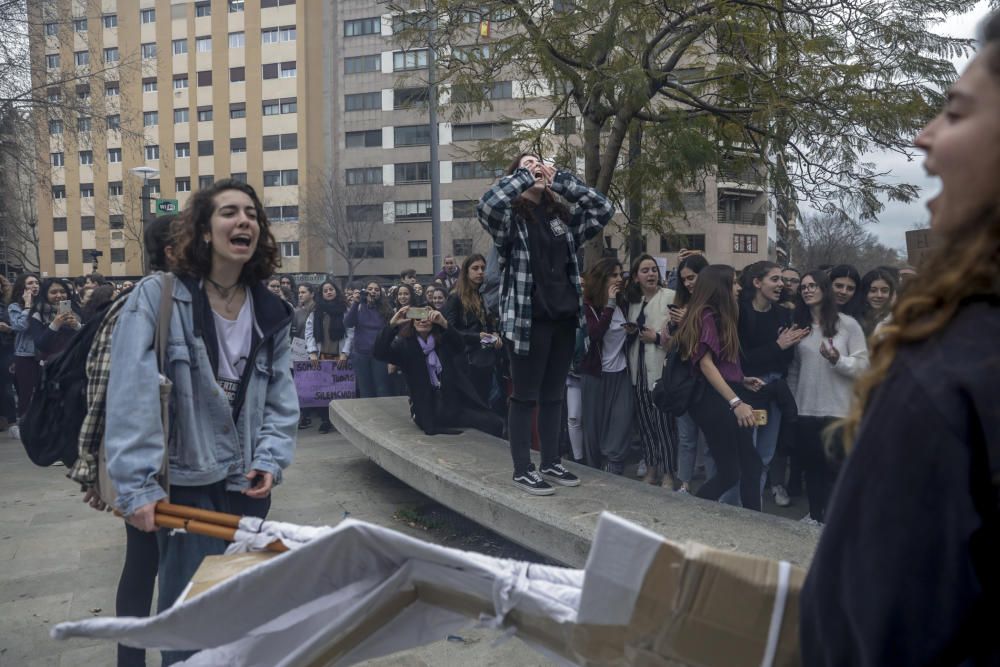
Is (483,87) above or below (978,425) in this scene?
above

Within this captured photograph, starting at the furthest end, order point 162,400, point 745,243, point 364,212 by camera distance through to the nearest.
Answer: point 745,243, point 364,212, point 162,400

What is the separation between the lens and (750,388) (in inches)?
217

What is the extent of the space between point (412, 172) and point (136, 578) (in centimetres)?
5434

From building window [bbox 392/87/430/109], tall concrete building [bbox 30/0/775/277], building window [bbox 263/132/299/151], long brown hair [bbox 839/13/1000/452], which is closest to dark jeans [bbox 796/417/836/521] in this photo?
long brown hair [bbox 839/13/1000/452]

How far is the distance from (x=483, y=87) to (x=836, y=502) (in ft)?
25.7

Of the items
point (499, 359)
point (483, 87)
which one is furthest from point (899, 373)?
point (483, 87)

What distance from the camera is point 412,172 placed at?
55.7 meters

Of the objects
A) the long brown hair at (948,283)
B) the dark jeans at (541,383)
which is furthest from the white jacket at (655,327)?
the long brown hair at (948,283)

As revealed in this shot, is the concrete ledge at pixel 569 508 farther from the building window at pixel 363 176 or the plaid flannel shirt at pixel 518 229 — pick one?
the building window at pixel 363 176

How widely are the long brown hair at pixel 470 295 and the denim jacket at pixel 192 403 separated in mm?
4102

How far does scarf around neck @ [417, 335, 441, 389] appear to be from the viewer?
23.8 ft

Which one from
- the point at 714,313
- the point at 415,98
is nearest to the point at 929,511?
the point at 714,313

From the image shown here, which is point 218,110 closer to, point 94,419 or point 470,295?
point 470,295

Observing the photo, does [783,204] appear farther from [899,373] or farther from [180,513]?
[899,373]
